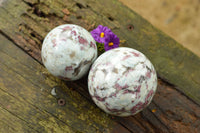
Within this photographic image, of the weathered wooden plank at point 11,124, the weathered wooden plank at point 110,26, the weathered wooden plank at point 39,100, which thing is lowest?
the weathered wooden plank at point 11,124

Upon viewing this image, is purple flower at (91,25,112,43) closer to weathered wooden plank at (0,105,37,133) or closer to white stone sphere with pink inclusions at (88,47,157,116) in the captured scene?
white stone sphere with pink inclusions at (88,47,157,116)

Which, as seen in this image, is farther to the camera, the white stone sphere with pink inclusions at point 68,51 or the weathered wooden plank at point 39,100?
the weathered wooden plank at point 39,100

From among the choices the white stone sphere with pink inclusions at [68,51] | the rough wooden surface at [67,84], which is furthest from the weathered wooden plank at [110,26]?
the white stone sphere with pink inclusions at [68,51]

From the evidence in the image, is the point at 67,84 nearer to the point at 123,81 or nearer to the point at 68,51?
the point at 68,51

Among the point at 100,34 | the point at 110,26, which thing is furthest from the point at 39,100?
the point at 110,26

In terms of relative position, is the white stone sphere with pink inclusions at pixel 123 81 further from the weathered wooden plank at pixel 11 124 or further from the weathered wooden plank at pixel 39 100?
the weathered wooden plank at pixel 11 124
